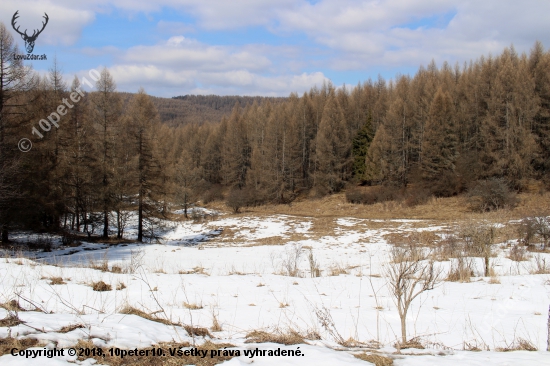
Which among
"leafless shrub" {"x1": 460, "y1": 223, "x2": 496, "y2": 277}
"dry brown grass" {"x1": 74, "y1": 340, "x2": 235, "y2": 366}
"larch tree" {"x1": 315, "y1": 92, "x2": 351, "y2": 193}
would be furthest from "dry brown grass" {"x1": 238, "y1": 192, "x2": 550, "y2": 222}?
"dry brown grass" {"x1": 74, "y1": 340, "x2": 235, "y2": 366}

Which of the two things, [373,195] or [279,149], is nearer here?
[373,195]

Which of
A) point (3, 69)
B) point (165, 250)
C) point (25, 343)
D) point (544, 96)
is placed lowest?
point (165, 250)

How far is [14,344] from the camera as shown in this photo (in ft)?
9.74

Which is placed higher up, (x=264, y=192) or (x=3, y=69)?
(x=3, y=69)

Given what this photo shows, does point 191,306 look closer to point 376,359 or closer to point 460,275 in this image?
point 376,359

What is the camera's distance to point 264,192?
49.1 meters

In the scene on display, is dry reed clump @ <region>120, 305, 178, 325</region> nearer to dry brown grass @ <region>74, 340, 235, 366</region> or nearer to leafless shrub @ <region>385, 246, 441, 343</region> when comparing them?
dry brown grass @ <region>74, 340, 235, 366</region>

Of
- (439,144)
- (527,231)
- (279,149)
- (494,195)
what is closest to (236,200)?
(279,149)

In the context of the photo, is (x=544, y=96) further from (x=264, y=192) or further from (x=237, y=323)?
(x=237, y=323)

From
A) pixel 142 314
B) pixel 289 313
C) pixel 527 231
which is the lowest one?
pixel 527 231

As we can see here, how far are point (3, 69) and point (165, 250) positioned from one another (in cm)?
1194

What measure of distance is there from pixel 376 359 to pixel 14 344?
303cm

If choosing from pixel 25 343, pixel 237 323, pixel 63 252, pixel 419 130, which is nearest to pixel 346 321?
pixel 237 323

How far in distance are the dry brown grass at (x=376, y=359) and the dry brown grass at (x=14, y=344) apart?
9.20 ft
